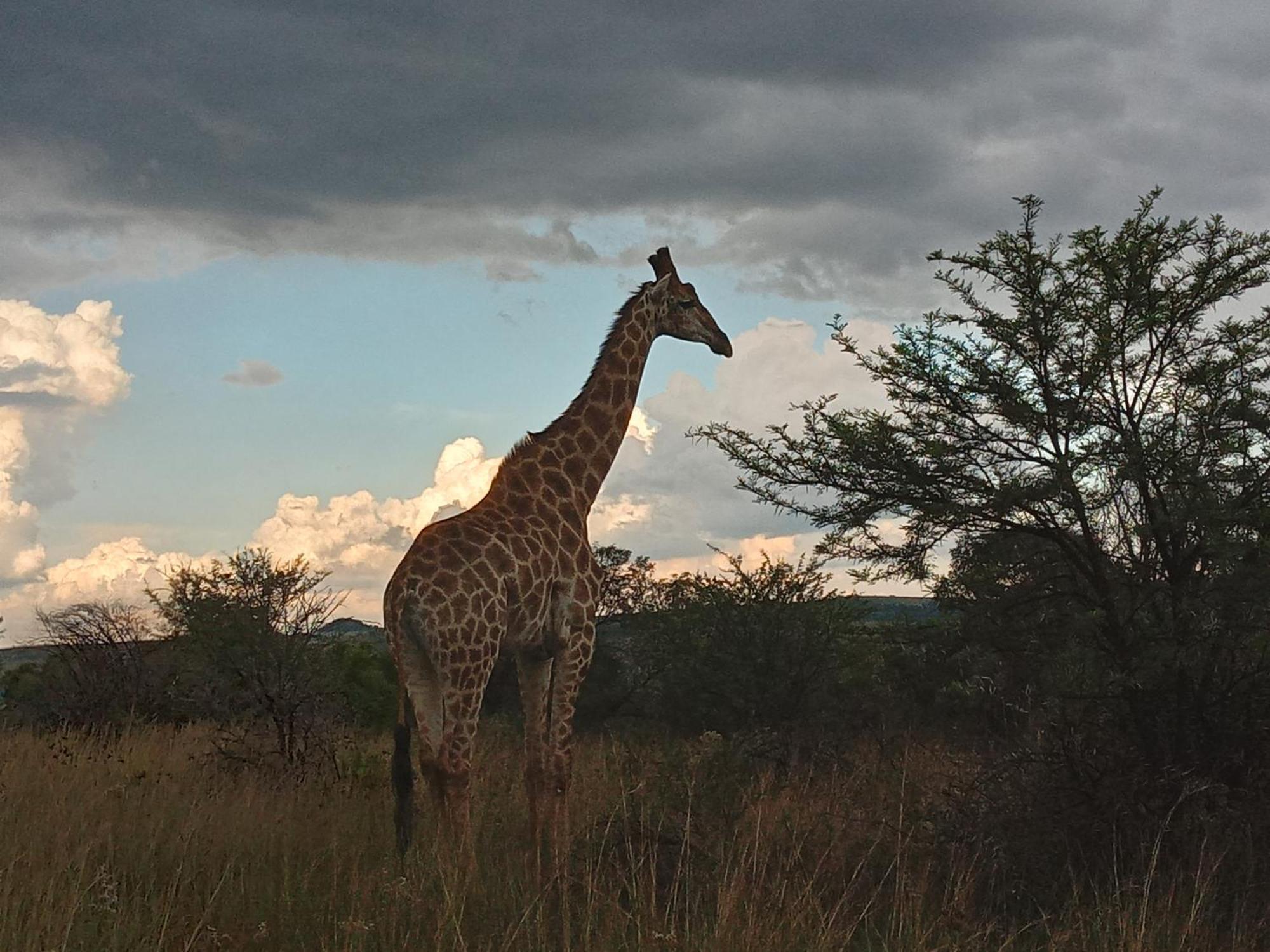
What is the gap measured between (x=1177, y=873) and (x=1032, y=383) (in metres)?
4.67

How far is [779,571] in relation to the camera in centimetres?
1897

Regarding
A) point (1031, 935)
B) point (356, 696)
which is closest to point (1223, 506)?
point (1031, 935)

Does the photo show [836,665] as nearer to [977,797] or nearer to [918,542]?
[918,542]

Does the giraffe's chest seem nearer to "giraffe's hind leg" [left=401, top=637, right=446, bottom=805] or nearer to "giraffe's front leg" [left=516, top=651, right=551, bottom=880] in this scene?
"giraffe's front leg" [left=516, top=651, right=551, bottom=880]

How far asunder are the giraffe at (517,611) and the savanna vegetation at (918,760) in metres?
0.61

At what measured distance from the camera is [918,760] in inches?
526

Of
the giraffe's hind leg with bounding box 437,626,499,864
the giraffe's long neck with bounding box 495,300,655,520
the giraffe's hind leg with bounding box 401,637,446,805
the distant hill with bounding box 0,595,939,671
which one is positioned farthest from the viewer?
the distant hill with bounding box 0,595,939,671

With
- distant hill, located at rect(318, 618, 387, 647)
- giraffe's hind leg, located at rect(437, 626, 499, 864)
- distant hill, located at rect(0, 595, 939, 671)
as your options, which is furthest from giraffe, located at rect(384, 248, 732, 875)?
distant hill, located at rect(318, 618, 387, 647)

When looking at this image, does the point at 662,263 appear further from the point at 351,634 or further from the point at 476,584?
the point at 351,634

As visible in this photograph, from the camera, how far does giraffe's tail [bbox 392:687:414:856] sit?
26.9 feet

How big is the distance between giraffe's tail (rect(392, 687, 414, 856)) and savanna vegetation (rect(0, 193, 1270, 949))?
0.55 ft

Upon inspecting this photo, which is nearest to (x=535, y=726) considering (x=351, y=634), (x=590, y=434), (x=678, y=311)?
(x=590, y=434)

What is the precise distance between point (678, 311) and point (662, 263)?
0.44 meters

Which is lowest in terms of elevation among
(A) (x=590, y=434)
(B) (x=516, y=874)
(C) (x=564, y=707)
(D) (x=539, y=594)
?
(B) (x=516, y=874)
